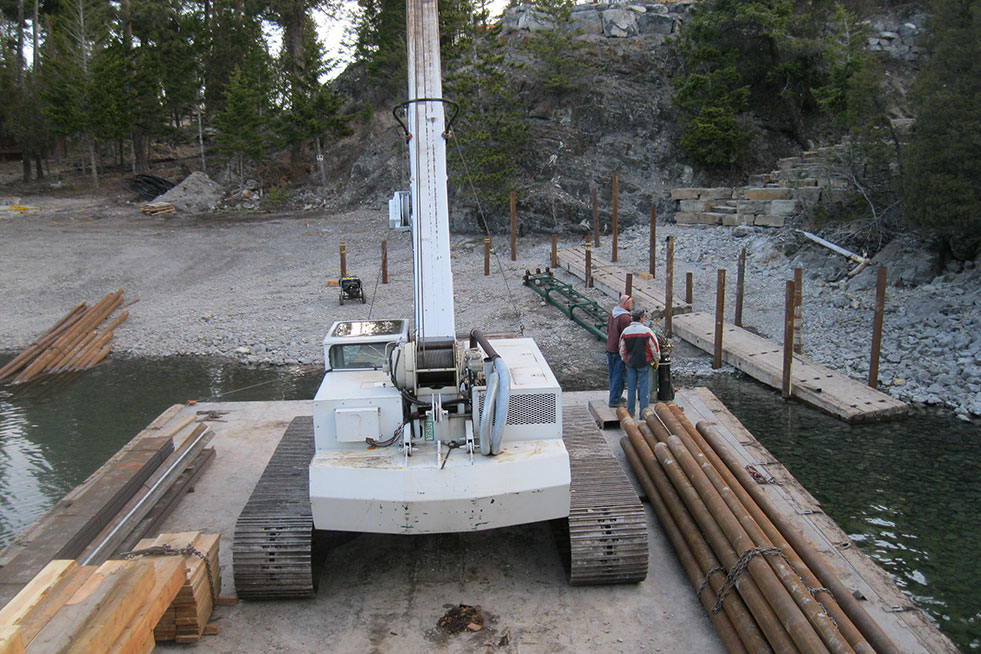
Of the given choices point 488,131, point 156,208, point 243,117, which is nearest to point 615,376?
point 488,131

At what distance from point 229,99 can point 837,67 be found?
26.7 metres

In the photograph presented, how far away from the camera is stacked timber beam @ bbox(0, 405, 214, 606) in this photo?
7402mm

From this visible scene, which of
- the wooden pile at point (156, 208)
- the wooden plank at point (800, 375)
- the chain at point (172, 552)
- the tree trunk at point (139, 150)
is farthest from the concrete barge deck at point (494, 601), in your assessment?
the tree trunk at point (139, 150)

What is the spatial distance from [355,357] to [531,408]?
2.20m

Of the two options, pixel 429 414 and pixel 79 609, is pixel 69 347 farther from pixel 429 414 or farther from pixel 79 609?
pixel 79 609

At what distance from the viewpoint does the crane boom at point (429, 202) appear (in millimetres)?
7812

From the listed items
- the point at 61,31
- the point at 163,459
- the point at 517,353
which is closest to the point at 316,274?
the point at 163,459

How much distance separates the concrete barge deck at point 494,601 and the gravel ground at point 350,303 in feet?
25.8

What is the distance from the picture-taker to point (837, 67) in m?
26.5

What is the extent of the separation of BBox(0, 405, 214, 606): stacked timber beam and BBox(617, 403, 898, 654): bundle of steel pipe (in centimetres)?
555

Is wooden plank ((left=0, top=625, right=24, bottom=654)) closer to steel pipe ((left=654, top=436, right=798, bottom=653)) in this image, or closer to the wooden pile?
steel pipe ((left=654, top=436, right=798, bottom=653))

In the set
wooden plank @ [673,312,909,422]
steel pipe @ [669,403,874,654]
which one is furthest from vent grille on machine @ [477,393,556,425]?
wooden plank @ [673,312,909,422]

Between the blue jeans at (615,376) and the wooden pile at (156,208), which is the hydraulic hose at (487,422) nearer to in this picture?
the blue jeans at (615,376)

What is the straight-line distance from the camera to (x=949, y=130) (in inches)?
641
